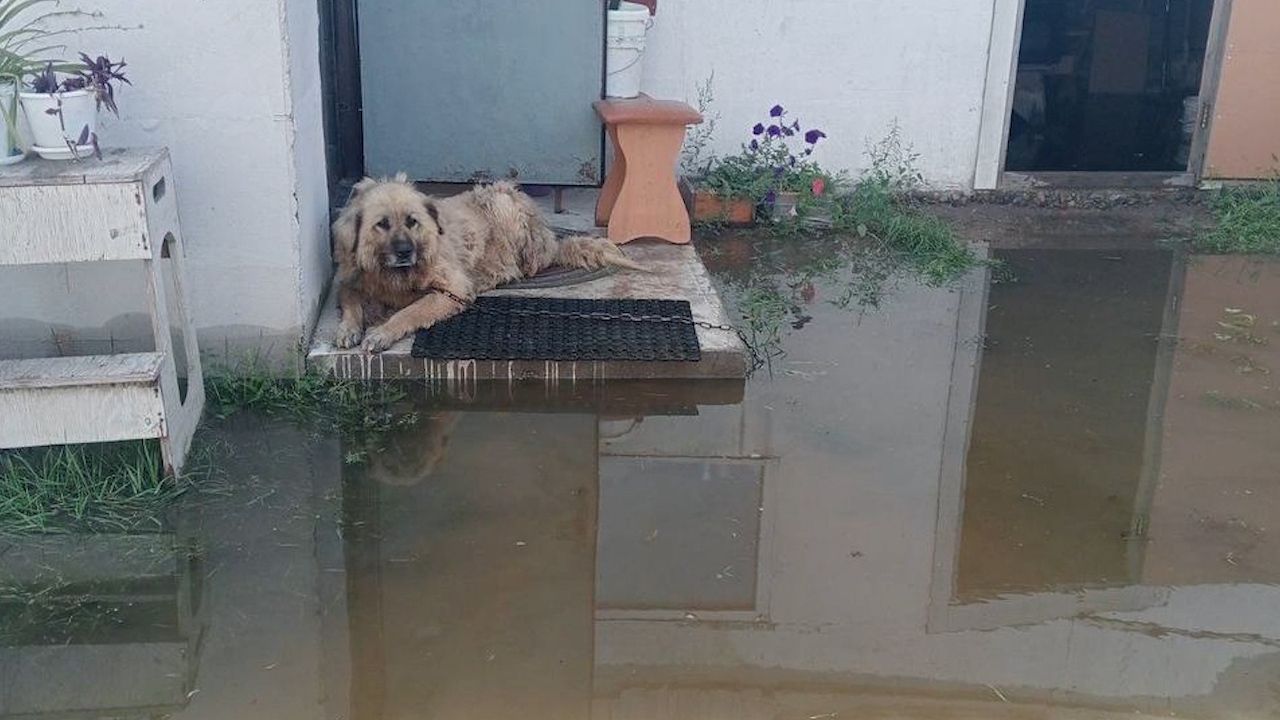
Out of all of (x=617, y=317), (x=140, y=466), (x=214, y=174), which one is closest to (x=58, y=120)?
(x=214, y=174)

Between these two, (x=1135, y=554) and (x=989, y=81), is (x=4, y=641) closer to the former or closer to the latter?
(x=1135, y=554)

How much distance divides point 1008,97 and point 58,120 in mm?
5981

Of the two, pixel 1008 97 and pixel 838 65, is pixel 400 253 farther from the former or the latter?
pixel 1008 97

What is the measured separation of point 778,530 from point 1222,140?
5.89 m

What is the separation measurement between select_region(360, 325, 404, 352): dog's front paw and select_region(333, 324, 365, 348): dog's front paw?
→ 0.12ft

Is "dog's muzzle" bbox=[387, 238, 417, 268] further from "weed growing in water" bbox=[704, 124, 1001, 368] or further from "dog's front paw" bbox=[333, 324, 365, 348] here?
"weed growing in water" bbox=[704, 124, 1001, 368]

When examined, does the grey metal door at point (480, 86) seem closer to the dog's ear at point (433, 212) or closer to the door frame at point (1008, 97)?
the dog's ear at point (433, 212)

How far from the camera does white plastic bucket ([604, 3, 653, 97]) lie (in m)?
6.41

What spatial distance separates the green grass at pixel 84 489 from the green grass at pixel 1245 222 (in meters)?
5.87

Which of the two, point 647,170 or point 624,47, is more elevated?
point 624,47

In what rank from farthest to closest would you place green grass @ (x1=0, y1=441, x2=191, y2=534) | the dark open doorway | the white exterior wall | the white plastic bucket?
1. the dark open doorway
2. the white plastic bucket
3. the white exterior wall
4. green grass @ (x1=0, y1=441, x2=191, y2=534)

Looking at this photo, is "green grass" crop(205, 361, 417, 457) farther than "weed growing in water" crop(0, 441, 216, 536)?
Yes

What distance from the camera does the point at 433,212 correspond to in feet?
16.2

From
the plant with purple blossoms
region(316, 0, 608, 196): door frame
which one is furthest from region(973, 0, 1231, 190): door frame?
region(316, 0, 608, 196): door frame
